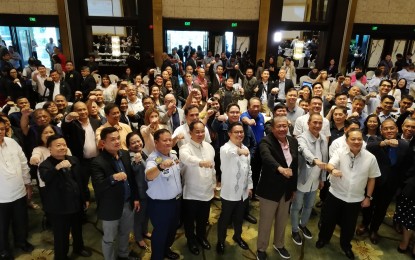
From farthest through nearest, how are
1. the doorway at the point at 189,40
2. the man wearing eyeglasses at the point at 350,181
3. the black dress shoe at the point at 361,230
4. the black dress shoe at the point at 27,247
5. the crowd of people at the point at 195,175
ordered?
the doorway at the point at 189,40 → the black dress shoe at the point at 361,230 → the black dress shoe at the point at 27,247 → the man wearing eyeglasses at the point at 350,181 → the crowd of people at the point at 195,175

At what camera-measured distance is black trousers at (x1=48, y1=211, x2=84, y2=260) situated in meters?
3.11

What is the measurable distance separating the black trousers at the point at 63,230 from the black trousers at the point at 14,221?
1.79 feet

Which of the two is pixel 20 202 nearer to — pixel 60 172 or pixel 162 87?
pixel 60 172

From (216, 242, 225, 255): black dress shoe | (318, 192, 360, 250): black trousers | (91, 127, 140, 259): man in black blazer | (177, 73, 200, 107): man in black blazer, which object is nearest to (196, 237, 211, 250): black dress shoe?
(216, 242, 225, 255): black dress shoe

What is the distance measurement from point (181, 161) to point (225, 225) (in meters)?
0.94

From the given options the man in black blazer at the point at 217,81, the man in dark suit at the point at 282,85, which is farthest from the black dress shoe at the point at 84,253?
the man in black blazer at the point at 217,81

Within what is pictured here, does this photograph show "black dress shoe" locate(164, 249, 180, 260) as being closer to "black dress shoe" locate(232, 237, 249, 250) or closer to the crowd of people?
the crowd of people

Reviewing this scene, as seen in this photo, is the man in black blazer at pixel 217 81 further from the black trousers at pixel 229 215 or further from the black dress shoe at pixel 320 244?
the black dress shoe at pixel 320 244

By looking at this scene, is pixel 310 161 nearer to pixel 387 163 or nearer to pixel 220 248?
pixel 387 163

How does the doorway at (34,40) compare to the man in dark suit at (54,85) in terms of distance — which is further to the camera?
the doorway at (34,40)

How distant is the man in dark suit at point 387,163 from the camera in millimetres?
3492

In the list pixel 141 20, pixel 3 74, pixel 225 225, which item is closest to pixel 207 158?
pixel 225 225

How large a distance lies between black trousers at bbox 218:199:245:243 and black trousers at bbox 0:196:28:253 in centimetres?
223

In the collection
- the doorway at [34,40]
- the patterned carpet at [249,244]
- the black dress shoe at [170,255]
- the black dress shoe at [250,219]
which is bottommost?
the patterned carpet at [249,244]
